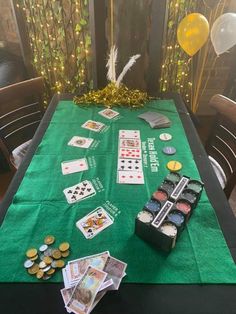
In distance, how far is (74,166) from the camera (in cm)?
140

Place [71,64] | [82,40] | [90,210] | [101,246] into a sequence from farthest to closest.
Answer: [71,64] < [82,40] < [90,210] < [101,246]

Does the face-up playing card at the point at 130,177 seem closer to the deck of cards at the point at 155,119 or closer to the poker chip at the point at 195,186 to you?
the poker chip at the point at 195,186

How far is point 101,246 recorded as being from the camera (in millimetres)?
1021

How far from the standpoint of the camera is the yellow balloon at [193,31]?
2.07m

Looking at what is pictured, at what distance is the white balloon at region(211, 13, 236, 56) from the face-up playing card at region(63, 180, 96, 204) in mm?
1759

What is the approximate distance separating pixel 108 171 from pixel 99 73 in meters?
1.22

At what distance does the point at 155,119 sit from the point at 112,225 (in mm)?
911

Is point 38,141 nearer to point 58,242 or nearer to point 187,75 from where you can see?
point 58,242

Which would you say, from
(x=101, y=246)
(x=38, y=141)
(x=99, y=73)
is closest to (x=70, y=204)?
(x=101, y=246)

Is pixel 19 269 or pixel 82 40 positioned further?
pixel 82 40

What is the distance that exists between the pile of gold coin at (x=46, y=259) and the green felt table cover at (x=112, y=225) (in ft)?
0.07

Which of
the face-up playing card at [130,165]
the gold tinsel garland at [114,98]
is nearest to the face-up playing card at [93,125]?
the gold tinsel garland at [114,98]

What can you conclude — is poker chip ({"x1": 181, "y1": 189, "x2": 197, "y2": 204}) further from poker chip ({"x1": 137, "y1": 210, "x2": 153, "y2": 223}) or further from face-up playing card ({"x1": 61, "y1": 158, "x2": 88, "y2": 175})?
face-up playing card ({"x1": 61, "y1": 158, "x2": 88, "y2": 175})

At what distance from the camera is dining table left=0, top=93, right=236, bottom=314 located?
87 centimetres
